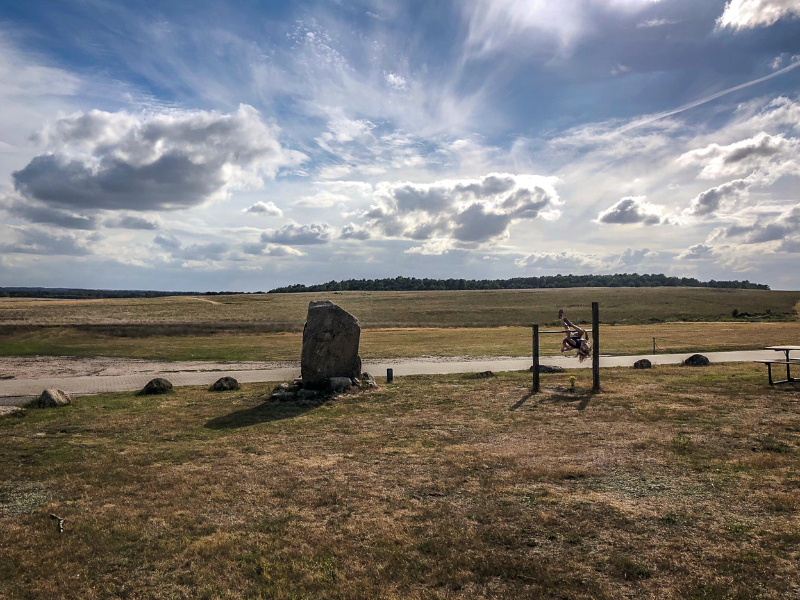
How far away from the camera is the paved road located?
61.5 ft

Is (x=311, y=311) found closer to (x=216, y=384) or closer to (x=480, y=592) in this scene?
(x=216, y=384)

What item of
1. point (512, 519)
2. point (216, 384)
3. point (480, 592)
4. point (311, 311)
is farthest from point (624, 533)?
point (216, 384)

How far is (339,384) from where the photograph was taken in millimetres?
16375

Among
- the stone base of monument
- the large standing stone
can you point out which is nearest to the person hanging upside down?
the stone base of monument

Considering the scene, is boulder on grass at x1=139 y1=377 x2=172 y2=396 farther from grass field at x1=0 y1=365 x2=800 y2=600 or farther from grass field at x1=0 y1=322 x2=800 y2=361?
grass field at x1=0 y1=322 x2=800 y2=361

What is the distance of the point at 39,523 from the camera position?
6797mm

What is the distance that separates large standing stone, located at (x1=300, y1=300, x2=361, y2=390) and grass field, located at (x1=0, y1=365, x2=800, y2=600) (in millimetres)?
3306

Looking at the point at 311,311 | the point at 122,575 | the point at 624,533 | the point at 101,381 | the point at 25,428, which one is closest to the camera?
the point at 122,575

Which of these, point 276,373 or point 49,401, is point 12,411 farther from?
point 276,373

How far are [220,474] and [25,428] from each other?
6.80 meters

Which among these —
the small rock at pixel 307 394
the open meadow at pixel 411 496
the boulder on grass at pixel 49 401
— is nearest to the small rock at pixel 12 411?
the open meadow at pixel 411 496

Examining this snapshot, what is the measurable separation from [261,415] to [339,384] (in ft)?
10.5

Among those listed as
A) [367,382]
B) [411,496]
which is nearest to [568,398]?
[367,382]

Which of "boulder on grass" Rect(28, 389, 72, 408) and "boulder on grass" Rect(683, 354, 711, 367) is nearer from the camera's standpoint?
"boulder on grass" Rect(28, 389, 72, 408)
